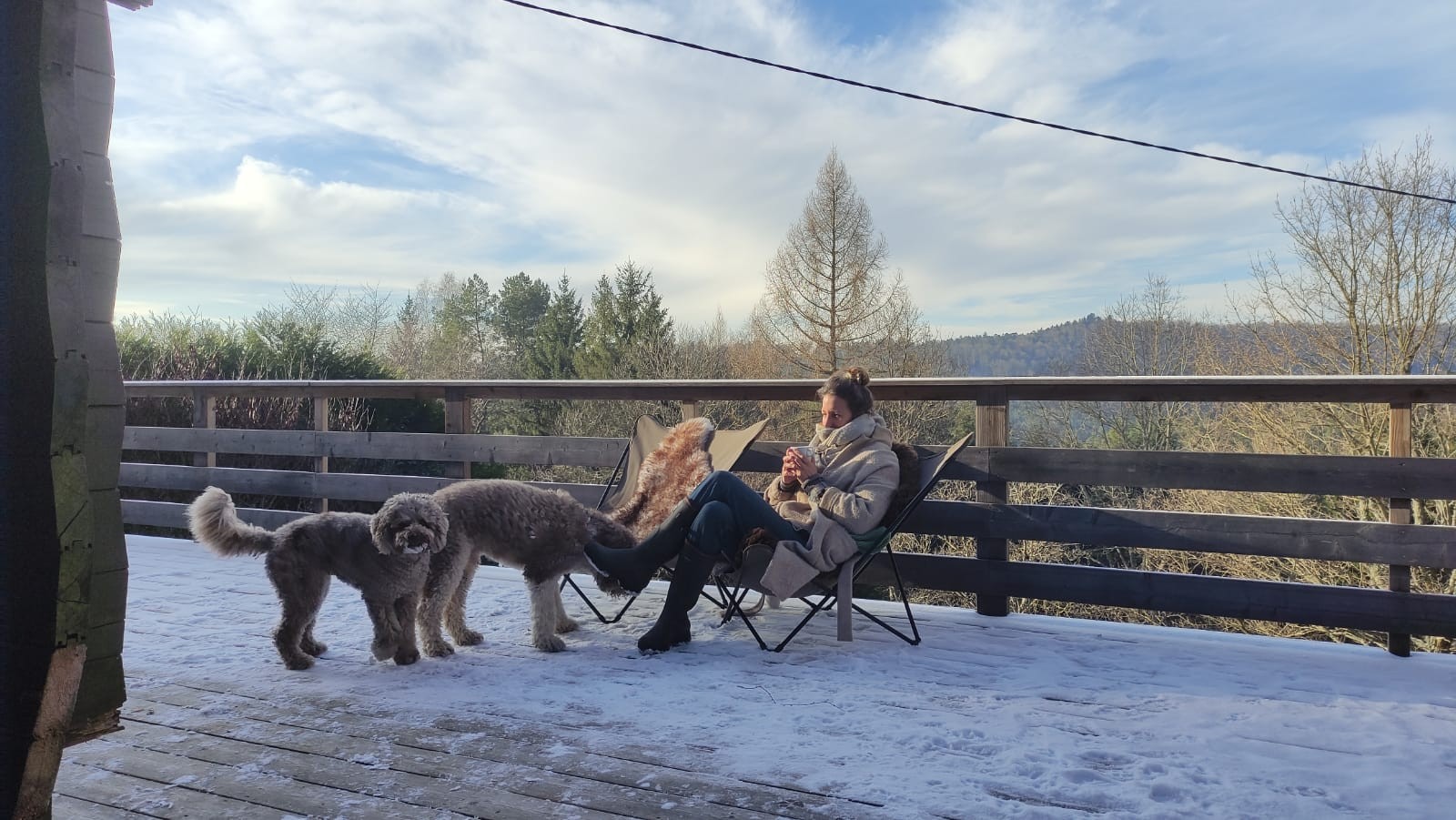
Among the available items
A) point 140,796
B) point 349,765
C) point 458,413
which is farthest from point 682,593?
point 458,413

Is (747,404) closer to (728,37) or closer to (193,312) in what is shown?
(193,312)

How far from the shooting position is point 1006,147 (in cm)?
1258

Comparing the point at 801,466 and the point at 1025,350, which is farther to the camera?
the point at 1025,350

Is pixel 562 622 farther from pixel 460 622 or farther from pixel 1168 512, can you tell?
pixel 1168 512

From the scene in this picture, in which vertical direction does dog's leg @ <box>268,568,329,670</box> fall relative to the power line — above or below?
below

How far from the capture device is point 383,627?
3262 mm

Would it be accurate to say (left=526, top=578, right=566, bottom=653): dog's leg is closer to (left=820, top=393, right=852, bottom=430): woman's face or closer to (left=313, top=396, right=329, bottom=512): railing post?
(left=820, top=393, right=852, bottom=430): woman's face

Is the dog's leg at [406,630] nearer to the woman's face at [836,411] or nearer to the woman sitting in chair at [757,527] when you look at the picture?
the woman sitting in chair at [757,527]

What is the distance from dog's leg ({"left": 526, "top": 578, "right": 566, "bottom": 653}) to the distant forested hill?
20364 millimetres

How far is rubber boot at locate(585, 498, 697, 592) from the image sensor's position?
3527mm

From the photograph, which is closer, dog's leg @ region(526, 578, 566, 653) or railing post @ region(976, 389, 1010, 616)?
dog's leg @ region(526, 578, 566, 653)

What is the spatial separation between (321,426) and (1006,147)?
10270 mm

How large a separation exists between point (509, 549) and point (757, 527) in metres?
1.00

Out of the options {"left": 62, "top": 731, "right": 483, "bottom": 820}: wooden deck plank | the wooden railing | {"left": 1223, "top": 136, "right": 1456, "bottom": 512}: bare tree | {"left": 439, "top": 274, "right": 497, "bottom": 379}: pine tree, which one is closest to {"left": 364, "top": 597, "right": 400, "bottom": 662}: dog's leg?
{"left": 62, "top": 731, "right": 483, "bottom": 820}: wooden deck plank
